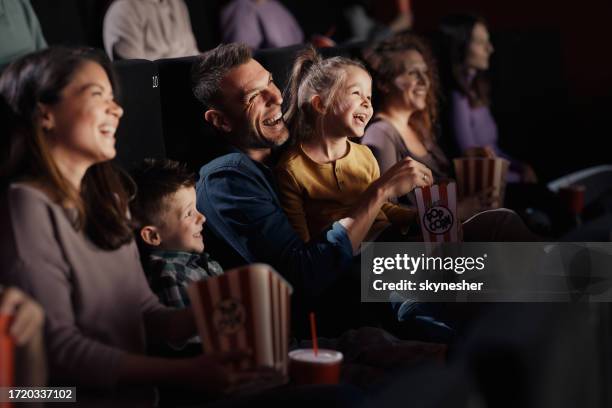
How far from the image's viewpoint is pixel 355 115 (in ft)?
6.55

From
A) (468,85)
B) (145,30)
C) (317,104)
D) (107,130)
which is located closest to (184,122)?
(317,104)

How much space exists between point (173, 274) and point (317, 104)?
1.68 feet

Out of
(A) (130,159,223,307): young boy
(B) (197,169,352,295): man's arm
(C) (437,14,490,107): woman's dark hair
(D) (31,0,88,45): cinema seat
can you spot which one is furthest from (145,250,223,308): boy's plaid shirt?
(D) (31,0,88,45): cinema seat

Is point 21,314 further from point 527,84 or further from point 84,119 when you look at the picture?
point 527,84

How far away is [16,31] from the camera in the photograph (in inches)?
101

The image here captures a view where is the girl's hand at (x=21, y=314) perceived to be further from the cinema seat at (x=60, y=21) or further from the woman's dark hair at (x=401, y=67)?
the cinema seat at (x=60, y=21)

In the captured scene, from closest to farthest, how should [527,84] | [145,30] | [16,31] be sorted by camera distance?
[16,31] < [145,30] < [527,84]

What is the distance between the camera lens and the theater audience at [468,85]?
2.99m

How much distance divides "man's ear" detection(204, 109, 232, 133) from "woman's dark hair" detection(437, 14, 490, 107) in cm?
135

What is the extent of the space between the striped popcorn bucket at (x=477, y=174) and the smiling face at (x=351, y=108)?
1.07 ft

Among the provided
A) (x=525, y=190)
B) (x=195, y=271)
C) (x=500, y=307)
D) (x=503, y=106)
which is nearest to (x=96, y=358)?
(x=195, y=271)

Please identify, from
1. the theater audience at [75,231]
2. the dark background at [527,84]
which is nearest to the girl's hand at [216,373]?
the theater audience at [75,231]

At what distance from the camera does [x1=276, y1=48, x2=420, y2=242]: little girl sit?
1933 millimetres

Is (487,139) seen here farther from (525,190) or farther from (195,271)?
(195,271)
